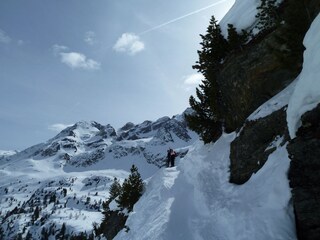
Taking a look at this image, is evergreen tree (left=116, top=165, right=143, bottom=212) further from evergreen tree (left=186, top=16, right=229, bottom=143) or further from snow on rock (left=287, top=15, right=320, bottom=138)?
snow on rock (left=287, top=15, right=320, bottom=138)

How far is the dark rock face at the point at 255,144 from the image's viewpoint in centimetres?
1725

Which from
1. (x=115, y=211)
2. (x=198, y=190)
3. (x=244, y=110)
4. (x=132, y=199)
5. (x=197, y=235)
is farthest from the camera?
(x=115, y=211)

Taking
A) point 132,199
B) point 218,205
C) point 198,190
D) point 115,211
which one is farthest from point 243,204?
point 115,211

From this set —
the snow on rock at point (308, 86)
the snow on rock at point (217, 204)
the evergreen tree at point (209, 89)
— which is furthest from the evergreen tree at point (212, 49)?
the snow on rock at point (308, 86)

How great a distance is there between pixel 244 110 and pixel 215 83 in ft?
16.3

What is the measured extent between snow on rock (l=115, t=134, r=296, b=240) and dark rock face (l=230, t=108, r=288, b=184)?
0.82m

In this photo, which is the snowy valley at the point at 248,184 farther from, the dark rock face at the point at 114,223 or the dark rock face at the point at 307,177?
the dark rock face at the point at 114,223

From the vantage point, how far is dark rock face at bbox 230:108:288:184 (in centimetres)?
1725

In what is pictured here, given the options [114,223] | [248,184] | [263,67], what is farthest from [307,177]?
[114,223]

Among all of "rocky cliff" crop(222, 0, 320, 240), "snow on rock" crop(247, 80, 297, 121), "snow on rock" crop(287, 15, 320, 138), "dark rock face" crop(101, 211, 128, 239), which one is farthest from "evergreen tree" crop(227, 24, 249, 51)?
"dark rock face" crop(101, 211, 128, 239)

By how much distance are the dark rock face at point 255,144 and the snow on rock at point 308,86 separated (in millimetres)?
2837

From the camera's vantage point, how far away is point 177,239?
17625mm

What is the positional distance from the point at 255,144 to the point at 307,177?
267 inches

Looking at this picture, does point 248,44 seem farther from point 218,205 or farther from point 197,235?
point 197,235
